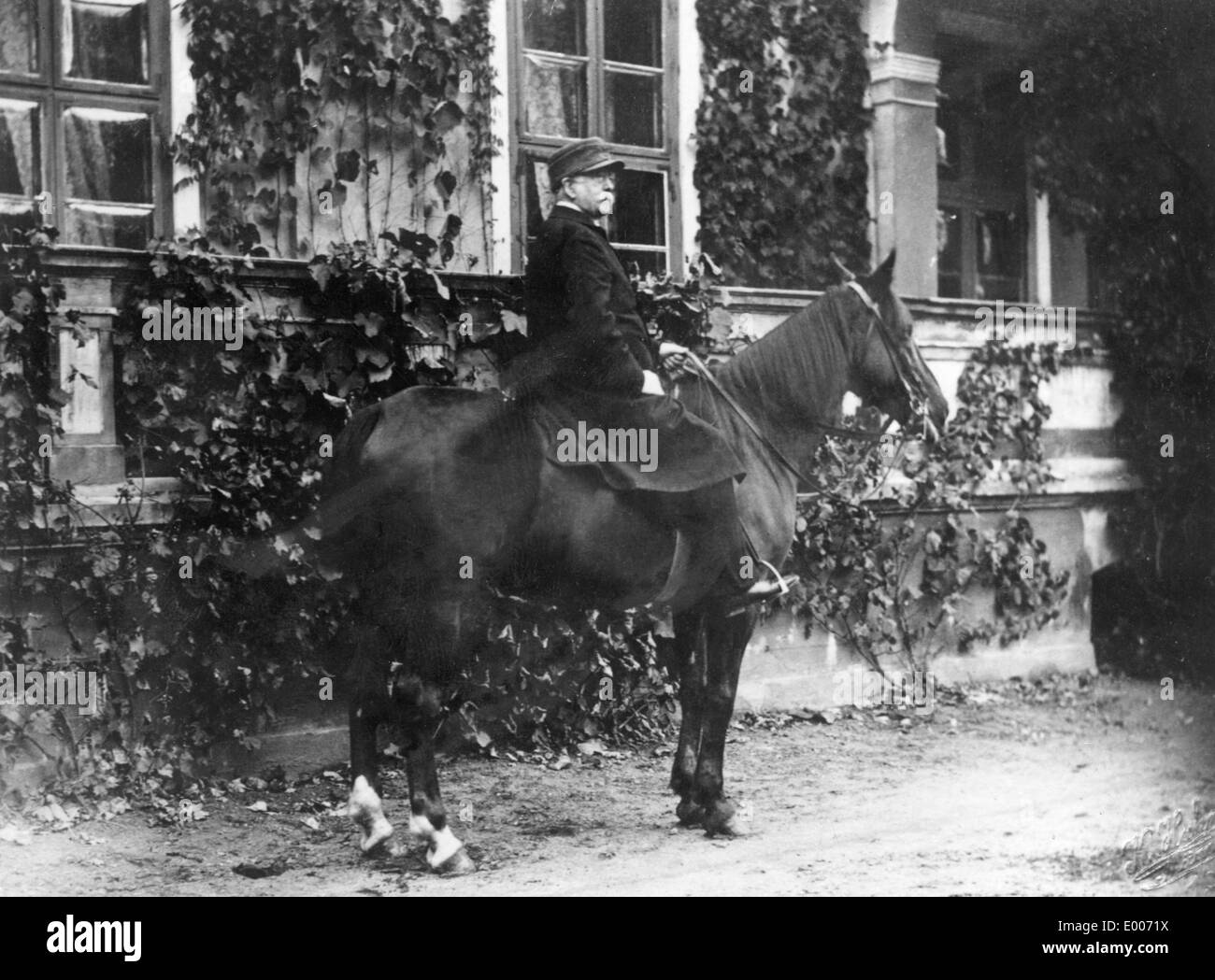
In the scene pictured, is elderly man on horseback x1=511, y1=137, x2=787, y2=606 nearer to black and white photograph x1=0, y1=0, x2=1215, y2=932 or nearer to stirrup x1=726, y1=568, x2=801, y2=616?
black and white photograph x1=0, y1=0, x2=1215, y2=932

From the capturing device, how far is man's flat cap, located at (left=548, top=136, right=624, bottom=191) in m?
4.96

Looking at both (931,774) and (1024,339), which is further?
(1024,339)

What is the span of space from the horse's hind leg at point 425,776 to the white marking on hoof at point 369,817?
12 centimetres

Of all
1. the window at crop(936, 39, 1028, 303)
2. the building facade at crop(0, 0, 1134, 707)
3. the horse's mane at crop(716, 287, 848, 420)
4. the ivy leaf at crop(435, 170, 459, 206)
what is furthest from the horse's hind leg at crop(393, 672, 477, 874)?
the window at crop(936, 39, 1028, 303)

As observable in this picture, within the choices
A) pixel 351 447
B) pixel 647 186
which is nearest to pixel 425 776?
pixel 351 447

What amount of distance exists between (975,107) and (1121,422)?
2.27 m

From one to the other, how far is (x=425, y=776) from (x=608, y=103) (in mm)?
4080

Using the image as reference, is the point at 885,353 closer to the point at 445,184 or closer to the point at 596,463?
the point at 596,463

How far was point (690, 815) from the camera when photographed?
5512 millimetres

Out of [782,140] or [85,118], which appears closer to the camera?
[85,118]

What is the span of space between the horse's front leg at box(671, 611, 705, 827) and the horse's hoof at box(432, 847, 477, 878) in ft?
3.86
